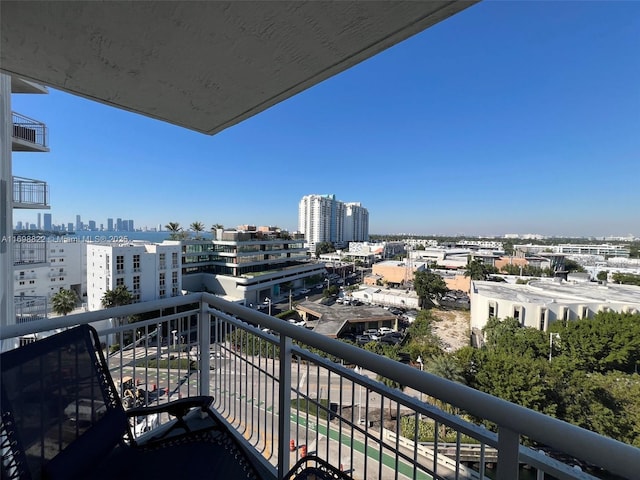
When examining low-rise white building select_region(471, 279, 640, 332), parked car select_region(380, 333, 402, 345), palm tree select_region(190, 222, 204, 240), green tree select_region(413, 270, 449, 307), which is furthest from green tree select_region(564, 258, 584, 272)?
palm tree select_region(190, 222, 204, 240)

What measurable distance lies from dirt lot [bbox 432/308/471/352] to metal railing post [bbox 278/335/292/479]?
765 inches

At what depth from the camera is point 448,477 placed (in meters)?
0.82

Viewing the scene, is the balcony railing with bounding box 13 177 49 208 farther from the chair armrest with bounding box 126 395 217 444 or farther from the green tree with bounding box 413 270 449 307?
the green tree with bounding box 413 270 449 307

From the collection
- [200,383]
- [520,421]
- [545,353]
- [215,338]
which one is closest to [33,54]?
[215,338]

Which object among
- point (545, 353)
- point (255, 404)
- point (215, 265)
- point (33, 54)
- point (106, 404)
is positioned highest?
point (33, 54)

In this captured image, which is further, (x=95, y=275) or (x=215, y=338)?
(x=95, y=275)

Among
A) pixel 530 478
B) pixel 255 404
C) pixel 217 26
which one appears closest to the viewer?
pixel 530 478

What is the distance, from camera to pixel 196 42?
1.14 metres

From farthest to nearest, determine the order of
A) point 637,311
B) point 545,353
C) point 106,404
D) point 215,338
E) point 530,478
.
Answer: point 637,311, point 545,353, point 215,338, point 106,404, point 530,478

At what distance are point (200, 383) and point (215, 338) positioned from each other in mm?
339

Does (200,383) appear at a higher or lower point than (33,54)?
lower

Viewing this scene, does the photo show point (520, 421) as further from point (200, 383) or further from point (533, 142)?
point (533, 142)

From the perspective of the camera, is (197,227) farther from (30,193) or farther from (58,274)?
(30,193)

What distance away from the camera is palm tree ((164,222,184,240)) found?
3102 centimetres
